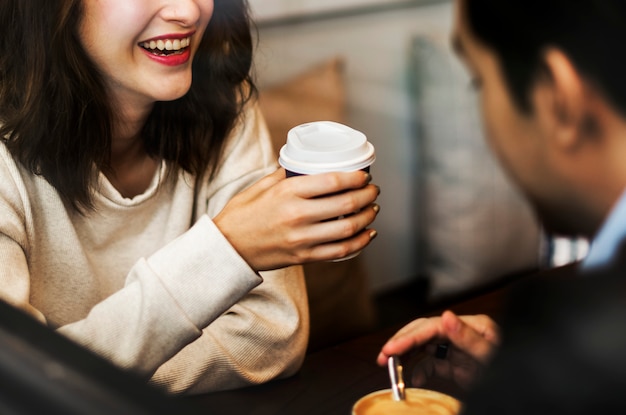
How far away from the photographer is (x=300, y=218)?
742mm

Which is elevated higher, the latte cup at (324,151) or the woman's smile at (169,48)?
the woman's smile at (169,48)

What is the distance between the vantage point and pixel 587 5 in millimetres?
440

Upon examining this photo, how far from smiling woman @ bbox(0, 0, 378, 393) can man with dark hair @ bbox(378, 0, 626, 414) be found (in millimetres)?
237

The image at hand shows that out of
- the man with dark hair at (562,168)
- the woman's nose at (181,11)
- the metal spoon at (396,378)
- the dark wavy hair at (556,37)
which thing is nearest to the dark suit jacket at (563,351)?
the man with dark hair at (562,168)

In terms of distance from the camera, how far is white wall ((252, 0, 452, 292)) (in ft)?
3.44

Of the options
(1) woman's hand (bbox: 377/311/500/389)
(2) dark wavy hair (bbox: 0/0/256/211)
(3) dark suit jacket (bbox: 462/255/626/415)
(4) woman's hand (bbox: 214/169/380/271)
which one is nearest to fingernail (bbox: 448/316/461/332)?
(1) woman's hand (bbox: 377/311/500/389)

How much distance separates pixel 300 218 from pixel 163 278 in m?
0.17

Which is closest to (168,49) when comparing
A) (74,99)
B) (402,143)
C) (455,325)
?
(74,99)

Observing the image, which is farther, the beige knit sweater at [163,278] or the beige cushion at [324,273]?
the beige cushion at [324,273]

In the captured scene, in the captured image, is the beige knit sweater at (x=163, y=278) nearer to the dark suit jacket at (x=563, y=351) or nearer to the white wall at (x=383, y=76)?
the white wall at (x=383, y=76)

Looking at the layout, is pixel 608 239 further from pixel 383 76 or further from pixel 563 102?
pixel 383 76

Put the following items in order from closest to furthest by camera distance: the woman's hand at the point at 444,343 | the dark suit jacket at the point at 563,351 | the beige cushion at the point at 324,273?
the dark suit jacket at the point at 563,351
the woman's hand at the point at 444,343
the beige cushion at the point at 324,273

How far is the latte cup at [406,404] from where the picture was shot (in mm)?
630

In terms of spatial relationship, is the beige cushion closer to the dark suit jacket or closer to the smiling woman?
the smiling woman
